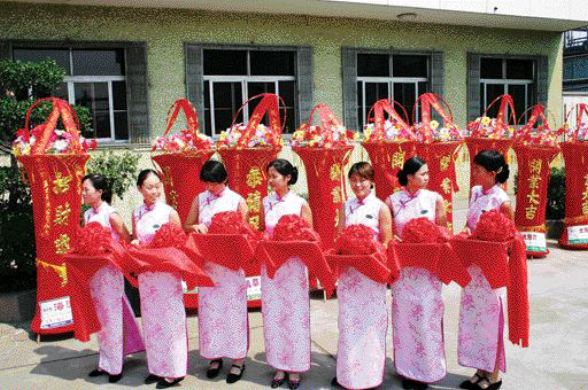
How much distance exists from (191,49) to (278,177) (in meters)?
5.40

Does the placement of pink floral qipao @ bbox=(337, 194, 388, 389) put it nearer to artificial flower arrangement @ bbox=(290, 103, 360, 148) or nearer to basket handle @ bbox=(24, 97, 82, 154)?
artificial flower arrangement @ bbox=(290, 103, 360, 148)

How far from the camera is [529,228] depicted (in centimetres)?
657

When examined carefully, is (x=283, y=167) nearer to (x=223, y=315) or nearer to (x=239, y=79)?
(x=223, y=315)

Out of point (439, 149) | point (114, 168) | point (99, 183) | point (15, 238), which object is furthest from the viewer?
point (439, 149)

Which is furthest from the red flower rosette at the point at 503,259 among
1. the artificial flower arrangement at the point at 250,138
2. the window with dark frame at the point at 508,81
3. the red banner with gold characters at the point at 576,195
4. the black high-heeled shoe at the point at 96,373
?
the window with dark frame at the point at 508,81

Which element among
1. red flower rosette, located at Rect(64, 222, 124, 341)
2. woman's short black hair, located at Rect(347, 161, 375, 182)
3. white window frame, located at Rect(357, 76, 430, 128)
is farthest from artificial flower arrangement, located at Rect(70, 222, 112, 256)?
white window frame, located at Rect(357, 76, 430, 128)

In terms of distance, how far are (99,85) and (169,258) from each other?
18.7ft

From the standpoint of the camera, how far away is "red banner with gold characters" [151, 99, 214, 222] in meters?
4.79

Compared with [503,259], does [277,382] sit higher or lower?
lower

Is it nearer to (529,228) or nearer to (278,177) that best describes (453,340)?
(278,177)

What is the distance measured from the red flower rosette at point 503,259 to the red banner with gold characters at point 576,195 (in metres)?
4.15

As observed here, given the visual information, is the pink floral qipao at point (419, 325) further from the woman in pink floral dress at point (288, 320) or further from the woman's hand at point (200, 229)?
the woman's hand at point (200, 229)

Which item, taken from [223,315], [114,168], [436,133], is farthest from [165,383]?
[436,133]

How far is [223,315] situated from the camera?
357 centimetres
